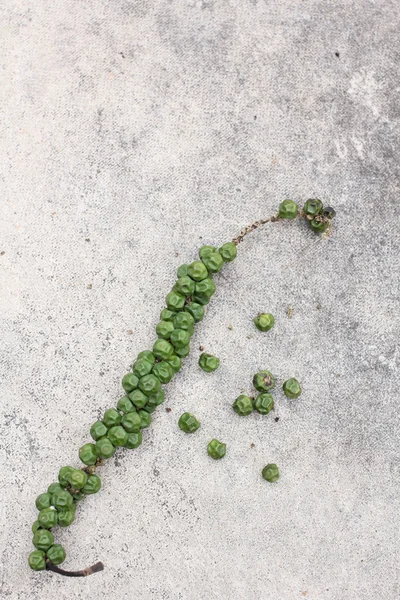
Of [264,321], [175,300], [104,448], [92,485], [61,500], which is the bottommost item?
[61,500]

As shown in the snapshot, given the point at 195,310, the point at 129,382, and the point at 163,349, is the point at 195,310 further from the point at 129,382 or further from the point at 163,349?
the point at 129,382

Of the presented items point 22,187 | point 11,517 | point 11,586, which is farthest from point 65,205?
point 11,586

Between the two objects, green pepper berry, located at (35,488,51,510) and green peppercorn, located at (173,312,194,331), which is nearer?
green pepper berry, located at (35,488,51,510)

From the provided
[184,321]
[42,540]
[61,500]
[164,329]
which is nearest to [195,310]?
[184,321]

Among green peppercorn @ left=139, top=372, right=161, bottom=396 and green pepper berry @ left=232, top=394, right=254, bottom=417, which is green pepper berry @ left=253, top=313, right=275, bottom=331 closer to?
green pepper berry @ left=232, top=394, right=254, bottom=417

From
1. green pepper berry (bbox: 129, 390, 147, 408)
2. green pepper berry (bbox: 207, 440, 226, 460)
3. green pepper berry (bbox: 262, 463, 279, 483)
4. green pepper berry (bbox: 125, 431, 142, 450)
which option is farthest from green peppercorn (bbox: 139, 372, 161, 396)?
green pepper berry (bbox: 262, 463, 279, 483)

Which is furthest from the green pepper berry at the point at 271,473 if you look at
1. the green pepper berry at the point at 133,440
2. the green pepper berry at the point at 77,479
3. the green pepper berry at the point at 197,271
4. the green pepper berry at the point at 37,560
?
the green pepper berry at the point at 37,560

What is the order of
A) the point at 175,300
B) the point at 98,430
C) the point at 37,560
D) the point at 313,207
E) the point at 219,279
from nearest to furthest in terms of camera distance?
1. the point at 37,560
2. the point at 98,430
3. the point at 175,300
4. the point at 313,207
5. the point at 219,279
